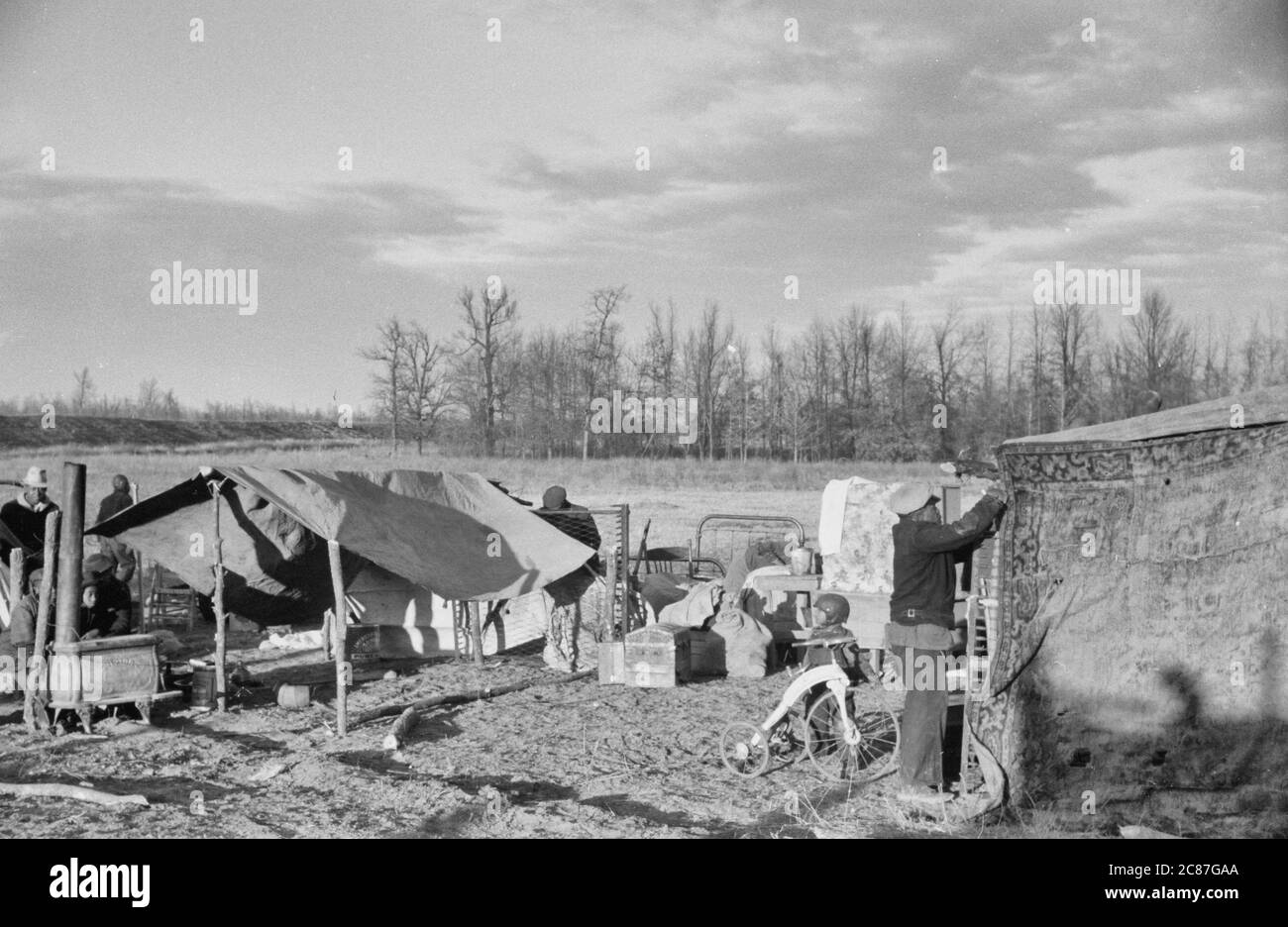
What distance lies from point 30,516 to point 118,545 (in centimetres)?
118

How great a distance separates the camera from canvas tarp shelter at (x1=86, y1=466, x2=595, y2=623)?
11367 mm

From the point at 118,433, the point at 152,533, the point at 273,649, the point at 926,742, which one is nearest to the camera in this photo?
the point at 926,742

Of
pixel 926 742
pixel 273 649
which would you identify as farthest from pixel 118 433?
pixel 926 742

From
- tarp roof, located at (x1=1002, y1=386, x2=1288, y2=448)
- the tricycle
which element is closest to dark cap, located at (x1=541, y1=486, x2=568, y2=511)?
the tricycle

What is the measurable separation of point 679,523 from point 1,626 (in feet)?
55.1

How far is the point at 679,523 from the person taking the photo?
2738 cm

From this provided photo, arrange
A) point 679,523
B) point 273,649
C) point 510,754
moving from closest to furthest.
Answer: point 510,754 → point 273,649 → point 679,523

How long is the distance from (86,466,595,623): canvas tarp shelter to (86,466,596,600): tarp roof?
0.01 m

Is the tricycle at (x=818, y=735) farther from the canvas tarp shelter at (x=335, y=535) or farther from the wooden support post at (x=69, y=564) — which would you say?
the wooden support post at (x=69, y=564)

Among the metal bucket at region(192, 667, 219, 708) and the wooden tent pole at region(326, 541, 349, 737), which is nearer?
the wooden tent pole at region(326, 541, 349, 737)

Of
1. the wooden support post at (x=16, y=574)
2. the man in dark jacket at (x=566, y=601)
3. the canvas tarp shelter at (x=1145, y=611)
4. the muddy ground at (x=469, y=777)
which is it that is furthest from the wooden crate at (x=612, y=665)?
the wooden support post at (x=16, y=574)

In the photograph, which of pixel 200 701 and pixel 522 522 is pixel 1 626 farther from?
pixel 522 522

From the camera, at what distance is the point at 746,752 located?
8.58 metres

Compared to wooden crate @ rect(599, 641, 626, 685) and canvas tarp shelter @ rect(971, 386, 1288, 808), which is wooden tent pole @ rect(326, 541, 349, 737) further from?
canvas tarp shelter @ rect(971, 386, 1288, 808)
